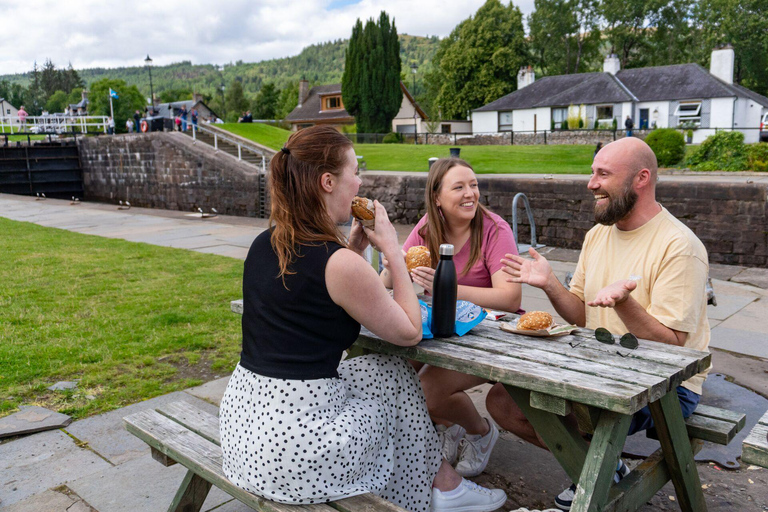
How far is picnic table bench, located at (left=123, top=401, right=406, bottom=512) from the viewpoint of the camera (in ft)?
6.20

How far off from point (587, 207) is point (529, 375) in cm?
859

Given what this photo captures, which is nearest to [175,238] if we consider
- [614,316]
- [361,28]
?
[614,316]

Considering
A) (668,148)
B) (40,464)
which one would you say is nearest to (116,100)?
(668,148)

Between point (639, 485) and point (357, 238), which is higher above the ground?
point (357, 238)

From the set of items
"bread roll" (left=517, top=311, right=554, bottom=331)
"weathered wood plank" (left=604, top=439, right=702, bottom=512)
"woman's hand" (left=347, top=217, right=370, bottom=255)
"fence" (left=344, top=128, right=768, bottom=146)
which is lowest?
"weathered wood plank" (left=604, top=439, right=702, bottom=512)

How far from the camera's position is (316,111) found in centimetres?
5731

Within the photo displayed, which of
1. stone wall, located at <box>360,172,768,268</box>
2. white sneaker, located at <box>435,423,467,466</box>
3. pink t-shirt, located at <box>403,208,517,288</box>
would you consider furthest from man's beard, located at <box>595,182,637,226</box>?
stone wall, located at <box>360,172,768,268</box>

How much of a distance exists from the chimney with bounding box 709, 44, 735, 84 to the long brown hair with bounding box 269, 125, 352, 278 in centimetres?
4160

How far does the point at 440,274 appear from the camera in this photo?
7.16ft

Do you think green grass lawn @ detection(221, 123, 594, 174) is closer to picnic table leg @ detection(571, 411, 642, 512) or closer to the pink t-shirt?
the pink t-shirt

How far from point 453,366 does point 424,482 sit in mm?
470

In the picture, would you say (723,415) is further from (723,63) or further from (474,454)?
(723,63)

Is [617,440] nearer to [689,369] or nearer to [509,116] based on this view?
→ [689,369]

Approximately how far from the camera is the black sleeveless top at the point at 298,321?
1.91 metres
